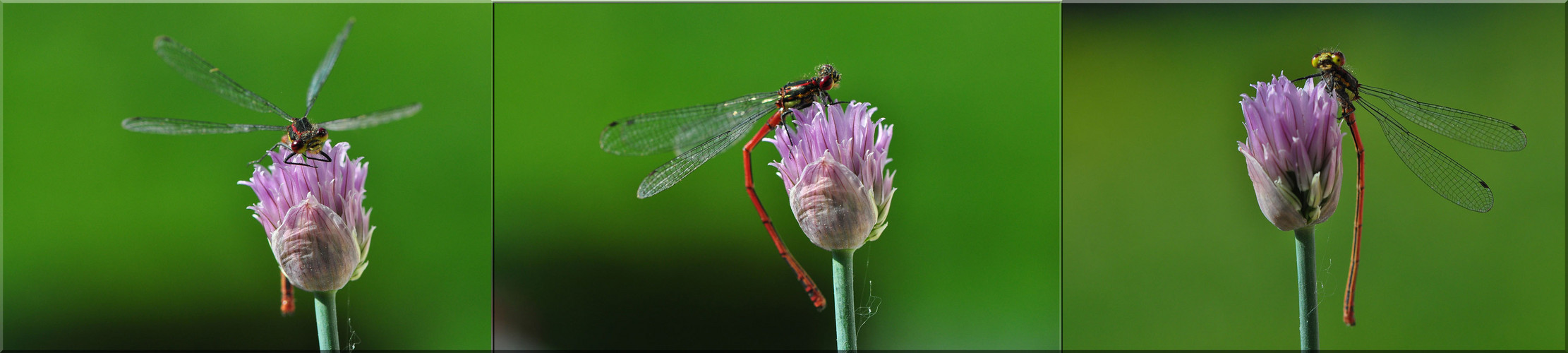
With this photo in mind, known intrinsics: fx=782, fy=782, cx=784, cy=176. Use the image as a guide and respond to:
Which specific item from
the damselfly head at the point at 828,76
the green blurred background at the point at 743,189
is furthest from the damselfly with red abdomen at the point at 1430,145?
the damselfly head at the point at 828,76

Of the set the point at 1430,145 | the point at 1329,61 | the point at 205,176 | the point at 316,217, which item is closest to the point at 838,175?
the point at 316,217

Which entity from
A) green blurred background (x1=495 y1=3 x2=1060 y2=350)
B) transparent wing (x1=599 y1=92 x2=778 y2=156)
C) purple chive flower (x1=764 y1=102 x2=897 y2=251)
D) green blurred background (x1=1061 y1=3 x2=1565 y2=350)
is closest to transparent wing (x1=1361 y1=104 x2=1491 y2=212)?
green blurred background (x1=1061 y1=3 x2=1565 y2=350)

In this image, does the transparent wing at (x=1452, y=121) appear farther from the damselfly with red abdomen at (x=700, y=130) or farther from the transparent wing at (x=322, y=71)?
the transparent wing at (x=322, y=71)

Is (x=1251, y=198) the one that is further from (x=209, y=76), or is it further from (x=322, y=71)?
(x=209, y=76)

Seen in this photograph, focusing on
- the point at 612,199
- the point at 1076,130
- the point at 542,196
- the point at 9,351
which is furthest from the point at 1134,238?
the point at 9,351

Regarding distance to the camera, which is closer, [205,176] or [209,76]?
[209,76]

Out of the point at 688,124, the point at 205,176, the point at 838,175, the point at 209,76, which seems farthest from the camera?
the point at 205,176
